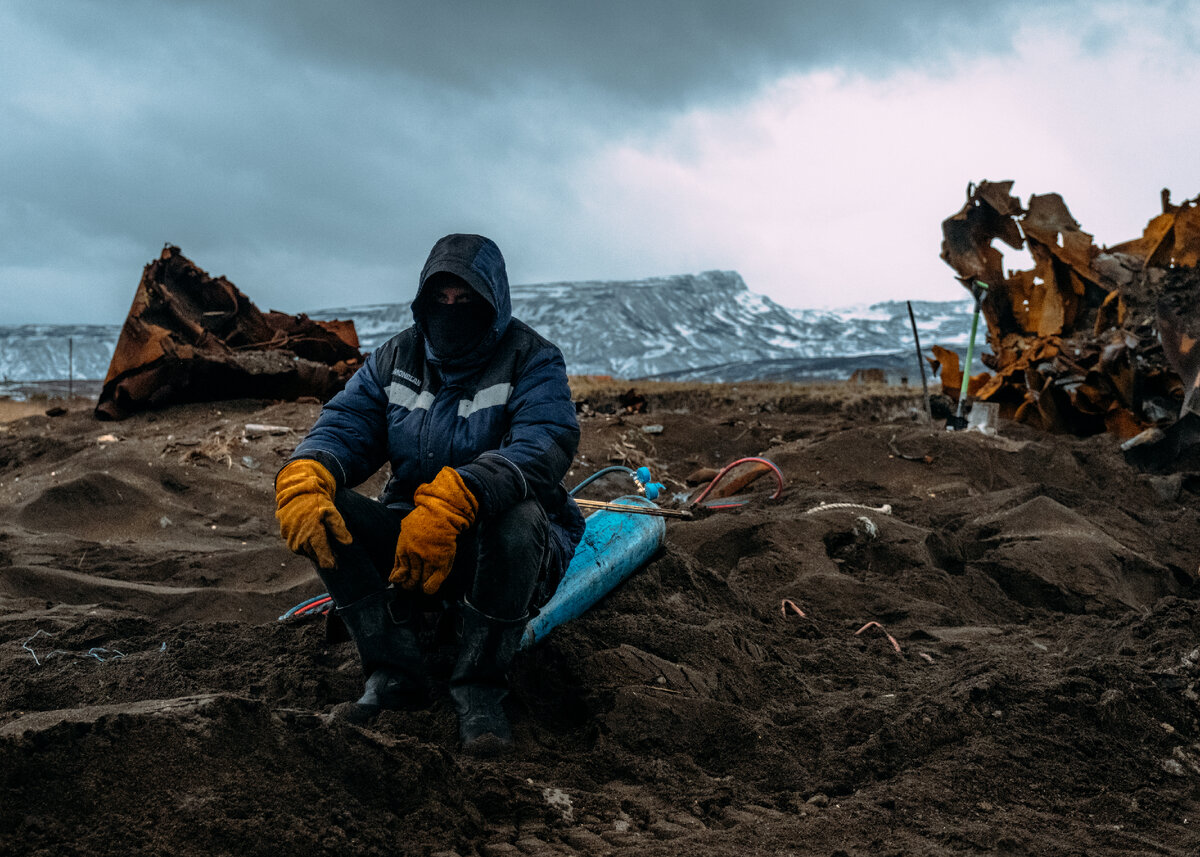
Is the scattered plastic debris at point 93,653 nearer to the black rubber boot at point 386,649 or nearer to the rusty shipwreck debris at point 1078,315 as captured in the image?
the black rubber boot at point 386,649

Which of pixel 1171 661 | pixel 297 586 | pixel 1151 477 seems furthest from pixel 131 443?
pixel 1151 477

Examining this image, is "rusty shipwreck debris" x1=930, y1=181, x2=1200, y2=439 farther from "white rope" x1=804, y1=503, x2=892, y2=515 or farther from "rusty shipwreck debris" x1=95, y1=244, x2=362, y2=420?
"rusty shipwreck debris" x1=95, y1=244, x2=362, y2=420

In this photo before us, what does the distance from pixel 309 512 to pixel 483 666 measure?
2.06 ft

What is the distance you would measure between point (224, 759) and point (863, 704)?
187 cm

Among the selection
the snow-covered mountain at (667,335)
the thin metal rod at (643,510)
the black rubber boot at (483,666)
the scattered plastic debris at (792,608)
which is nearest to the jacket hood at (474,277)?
the black rubber boot at (483,666)

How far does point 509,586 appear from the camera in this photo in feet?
8.57

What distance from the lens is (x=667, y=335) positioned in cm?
4075

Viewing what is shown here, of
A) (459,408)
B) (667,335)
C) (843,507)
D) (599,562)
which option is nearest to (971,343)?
(843,507)

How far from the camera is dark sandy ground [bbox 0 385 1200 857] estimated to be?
5.97ft

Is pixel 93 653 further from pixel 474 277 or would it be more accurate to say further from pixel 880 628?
pixel 880 628

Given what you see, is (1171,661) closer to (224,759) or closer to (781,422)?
(224,759)

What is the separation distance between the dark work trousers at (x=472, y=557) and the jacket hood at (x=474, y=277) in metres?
0.48

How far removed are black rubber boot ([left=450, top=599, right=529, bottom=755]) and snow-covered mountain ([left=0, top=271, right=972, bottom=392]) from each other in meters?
28.4

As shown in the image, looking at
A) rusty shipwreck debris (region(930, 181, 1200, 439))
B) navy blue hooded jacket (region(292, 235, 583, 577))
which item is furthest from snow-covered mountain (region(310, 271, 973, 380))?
navy blue hooded jacket (region(292, 235, 583, 577))
